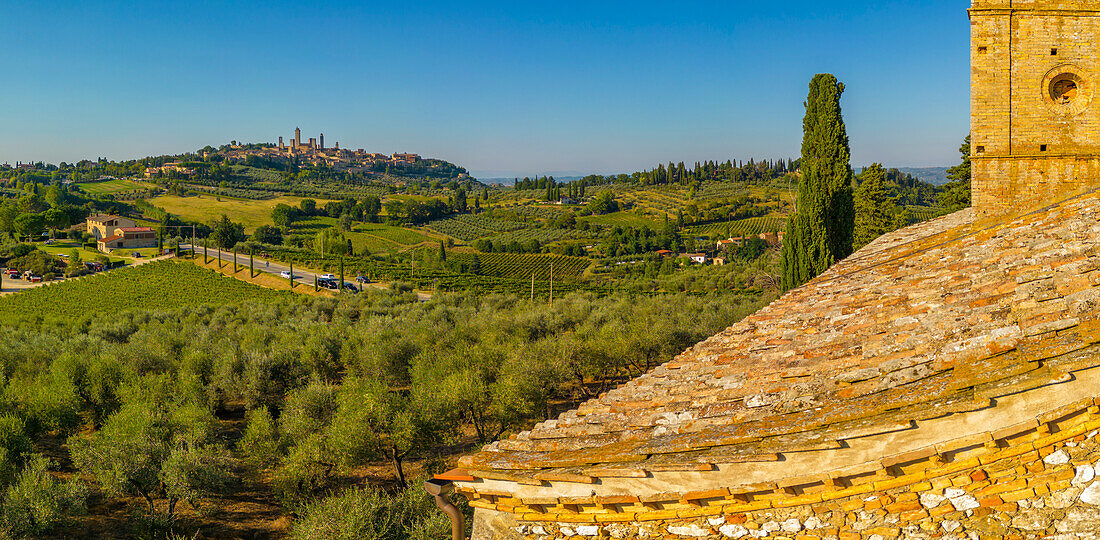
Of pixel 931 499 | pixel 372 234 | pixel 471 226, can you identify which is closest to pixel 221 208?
pixel 372 234

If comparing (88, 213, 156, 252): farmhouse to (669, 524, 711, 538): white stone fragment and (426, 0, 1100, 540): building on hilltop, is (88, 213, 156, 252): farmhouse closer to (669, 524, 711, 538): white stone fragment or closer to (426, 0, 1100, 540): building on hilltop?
(426, 0, 1100, 540): building on hilltop

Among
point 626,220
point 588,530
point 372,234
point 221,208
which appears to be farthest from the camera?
point 221,208

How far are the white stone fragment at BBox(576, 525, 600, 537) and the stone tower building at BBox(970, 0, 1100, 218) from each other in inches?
A: 424

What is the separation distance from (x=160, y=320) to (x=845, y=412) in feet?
123

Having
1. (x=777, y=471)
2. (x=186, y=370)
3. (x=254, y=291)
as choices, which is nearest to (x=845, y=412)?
(x=777, y=471)

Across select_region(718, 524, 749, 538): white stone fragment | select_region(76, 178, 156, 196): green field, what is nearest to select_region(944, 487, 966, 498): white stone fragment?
select_region(718, 524, 749, 538): white stone fragment

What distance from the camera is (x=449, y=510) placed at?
16.3 ft

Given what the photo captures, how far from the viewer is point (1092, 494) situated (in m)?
3.75

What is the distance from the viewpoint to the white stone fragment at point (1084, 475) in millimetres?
3760

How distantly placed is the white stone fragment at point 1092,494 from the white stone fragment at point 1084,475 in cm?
3

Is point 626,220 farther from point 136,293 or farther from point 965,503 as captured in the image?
point 965,503

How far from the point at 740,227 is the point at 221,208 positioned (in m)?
95.7

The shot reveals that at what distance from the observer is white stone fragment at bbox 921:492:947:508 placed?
157 inches

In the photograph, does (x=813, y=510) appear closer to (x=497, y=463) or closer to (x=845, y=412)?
(x=845, y=412)
